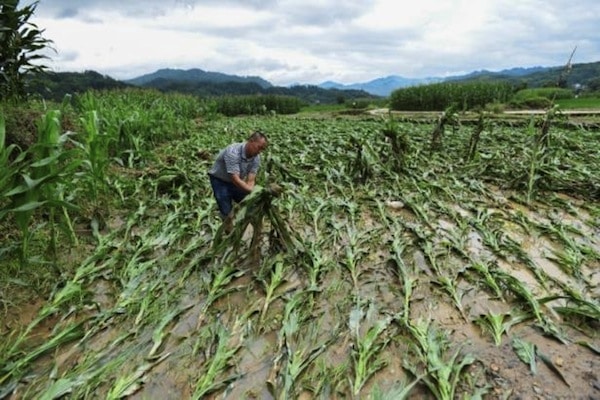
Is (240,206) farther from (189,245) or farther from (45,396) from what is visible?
(45,396)

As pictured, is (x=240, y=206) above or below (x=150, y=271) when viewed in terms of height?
above

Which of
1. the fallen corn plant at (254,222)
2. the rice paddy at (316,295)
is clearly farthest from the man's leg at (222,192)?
the fallen corn plant at (254,222)

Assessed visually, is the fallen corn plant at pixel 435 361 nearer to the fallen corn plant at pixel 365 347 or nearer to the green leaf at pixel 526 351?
the fallen corn plant at pixel 365 347

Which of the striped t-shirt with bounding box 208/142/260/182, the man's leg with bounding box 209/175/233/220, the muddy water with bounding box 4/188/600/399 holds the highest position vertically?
the striped t-shirt with bounding box 208/142/260/182

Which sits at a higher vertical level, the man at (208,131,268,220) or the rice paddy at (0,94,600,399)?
the man at (208,131,268,220)

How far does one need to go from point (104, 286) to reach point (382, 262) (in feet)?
7.98

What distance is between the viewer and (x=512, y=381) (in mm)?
2361

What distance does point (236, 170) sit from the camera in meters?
4.31

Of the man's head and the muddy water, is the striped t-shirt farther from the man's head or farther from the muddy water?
the muddy water

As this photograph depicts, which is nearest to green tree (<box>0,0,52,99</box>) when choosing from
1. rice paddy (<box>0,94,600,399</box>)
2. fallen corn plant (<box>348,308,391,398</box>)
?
rice paddy (<box>0,94,600,399</box>)

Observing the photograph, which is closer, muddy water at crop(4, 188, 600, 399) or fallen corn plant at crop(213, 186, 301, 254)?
muddy water at crop(4, 188, 600, 399)

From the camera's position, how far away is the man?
4.30 metres

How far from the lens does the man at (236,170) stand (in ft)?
14.1

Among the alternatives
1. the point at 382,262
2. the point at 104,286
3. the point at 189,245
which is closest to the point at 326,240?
the point at 382,262
